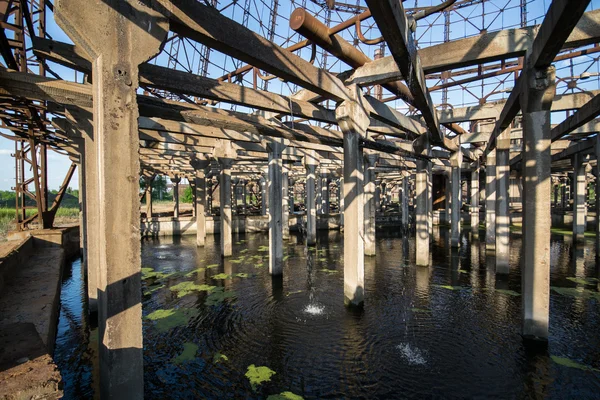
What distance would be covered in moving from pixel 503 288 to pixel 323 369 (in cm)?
806

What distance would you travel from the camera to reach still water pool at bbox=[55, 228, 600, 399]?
18.0 feet

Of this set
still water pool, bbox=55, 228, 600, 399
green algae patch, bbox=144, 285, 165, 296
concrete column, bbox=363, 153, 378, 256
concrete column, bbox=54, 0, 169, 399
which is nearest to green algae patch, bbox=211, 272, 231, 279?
still water pool, bbox=55, 228, 600, 399

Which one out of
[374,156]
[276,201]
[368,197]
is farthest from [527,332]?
[374,156]

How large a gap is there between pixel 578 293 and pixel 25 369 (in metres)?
13.7

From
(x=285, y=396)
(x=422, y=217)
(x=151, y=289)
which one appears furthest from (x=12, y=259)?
(x=422, y=217)

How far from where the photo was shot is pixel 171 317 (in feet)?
28.2

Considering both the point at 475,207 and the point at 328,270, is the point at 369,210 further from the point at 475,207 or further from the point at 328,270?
the point at 475,207

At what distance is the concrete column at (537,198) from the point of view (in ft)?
20.1

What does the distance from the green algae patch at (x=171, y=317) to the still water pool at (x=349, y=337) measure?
0.05m

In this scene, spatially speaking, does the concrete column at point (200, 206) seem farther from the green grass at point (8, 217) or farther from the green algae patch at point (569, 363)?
the green algae patch at point (569, 363)

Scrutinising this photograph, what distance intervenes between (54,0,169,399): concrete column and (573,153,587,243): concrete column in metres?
23.0

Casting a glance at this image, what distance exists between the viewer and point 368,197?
645 inches

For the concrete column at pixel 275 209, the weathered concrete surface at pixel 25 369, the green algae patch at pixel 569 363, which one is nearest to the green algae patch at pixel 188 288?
the concrete column at pixel 275 209

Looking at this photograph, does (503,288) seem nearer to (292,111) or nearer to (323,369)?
(323,369)
